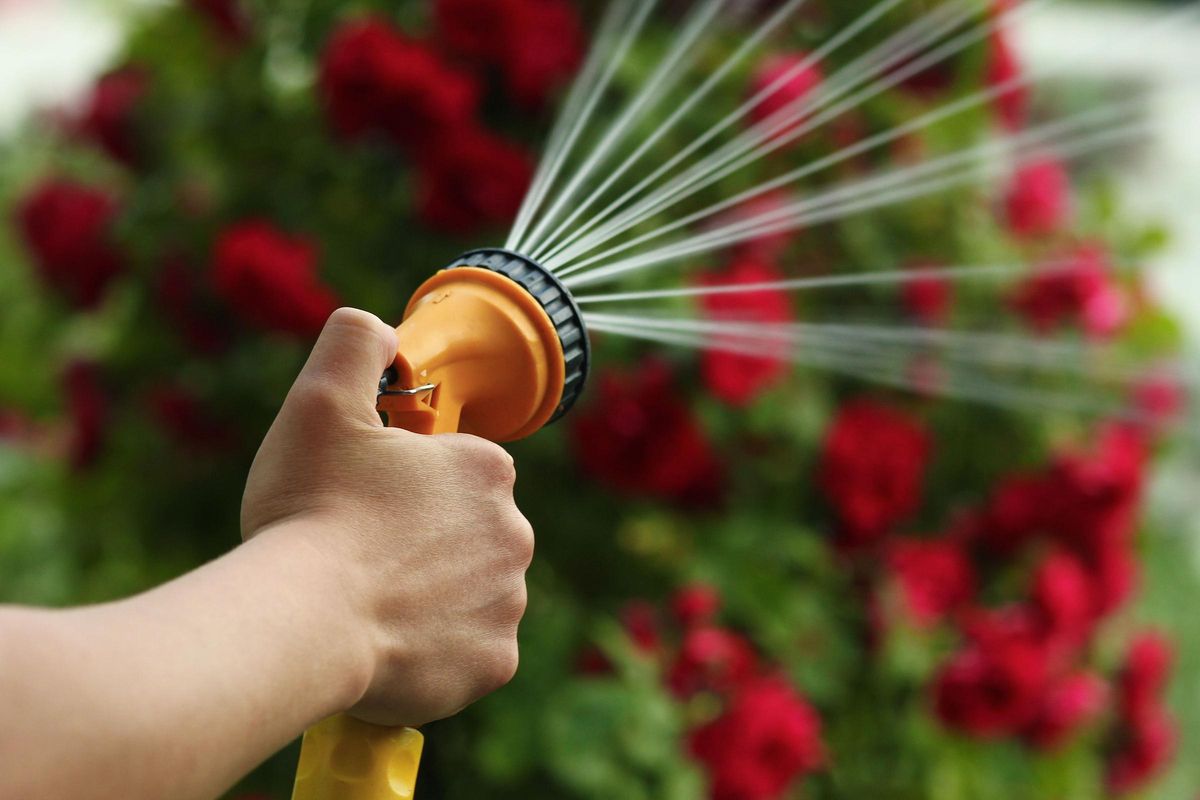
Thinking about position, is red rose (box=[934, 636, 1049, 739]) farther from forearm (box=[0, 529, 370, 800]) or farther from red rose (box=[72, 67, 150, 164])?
red rose (box=[72, 67, 150, 164])

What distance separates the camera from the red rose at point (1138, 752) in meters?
1.59

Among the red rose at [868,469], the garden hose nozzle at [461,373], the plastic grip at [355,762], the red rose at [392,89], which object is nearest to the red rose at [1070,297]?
the red rose at [868,469]

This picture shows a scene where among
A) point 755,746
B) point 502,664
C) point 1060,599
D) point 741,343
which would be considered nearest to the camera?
point 502,664

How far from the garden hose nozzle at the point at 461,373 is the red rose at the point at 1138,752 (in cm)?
126

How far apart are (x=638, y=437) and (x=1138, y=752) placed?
0.84m

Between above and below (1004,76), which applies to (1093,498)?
below

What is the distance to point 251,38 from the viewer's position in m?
1.56

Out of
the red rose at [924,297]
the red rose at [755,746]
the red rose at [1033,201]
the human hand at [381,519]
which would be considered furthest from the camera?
the red rose at [1033,201]

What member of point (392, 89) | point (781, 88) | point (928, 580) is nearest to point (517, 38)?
point (392, 89)

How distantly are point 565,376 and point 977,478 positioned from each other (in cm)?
115

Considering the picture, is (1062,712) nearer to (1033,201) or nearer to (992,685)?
(992,685)

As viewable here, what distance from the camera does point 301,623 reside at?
484 mm

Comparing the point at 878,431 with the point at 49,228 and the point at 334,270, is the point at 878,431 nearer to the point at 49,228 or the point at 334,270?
the point at 334,270

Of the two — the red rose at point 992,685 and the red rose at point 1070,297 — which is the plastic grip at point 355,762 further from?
the red rose at point 1070,297
